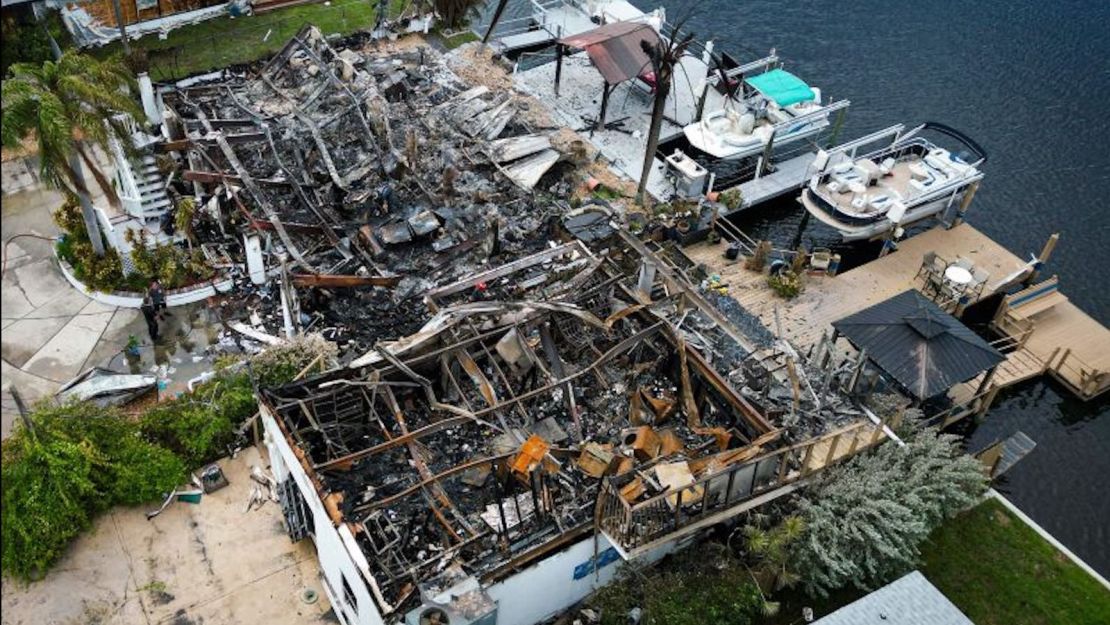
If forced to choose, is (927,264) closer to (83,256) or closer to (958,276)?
(958,276)

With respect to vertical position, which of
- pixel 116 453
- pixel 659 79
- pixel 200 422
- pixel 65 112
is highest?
pixel 65 112

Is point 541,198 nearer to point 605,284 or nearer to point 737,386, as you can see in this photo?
point 605,284

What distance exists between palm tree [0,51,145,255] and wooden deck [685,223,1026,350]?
16.6 m

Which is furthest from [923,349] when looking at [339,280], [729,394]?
[339,280]

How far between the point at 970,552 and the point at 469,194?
16978 mm

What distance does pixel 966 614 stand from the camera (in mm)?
21406

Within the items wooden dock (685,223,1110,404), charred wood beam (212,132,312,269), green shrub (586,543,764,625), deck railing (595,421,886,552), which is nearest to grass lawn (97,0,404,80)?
charred wood beam (212,132,312,269)

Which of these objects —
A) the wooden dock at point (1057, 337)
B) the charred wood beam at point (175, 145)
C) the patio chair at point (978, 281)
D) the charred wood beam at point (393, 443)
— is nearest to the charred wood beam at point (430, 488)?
the charred wood beam at point (393, 443)

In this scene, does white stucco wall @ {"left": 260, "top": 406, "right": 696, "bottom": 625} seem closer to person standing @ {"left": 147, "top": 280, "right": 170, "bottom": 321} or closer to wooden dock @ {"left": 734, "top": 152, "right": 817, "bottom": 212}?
person standing @ {"left": 147, "top": 280, "right": 170, "bottom": 321}

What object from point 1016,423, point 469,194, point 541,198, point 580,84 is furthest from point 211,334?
point 1016,423

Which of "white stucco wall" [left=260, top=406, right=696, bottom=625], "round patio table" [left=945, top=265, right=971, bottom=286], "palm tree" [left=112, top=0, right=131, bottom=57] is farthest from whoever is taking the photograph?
"palm tree" [left=112, top=0, right=131, bottom=57]

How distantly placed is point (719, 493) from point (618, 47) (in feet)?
60.8

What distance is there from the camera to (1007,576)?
22172 mm

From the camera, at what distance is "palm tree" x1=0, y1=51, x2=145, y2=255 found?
23.0m
